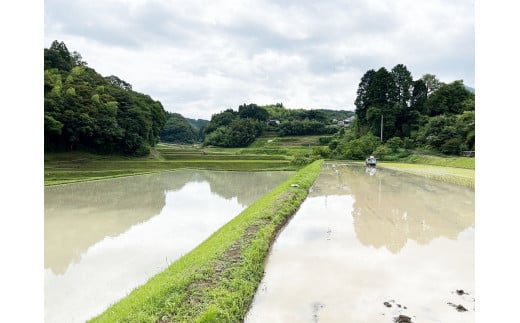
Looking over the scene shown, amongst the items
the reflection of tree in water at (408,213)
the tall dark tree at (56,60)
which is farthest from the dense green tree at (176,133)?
the reflection of tree in water at (408,213)

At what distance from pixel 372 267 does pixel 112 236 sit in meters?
6.46

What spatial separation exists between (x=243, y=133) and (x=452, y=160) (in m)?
45.9

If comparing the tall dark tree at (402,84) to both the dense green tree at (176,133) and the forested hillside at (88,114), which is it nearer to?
the forested hillside at (88,114)

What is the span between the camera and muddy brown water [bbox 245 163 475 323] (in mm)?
4375

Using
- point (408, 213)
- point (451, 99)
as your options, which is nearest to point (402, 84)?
point (451, 99)

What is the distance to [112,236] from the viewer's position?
8766 mm

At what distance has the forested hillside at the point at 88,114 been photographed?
31.0m

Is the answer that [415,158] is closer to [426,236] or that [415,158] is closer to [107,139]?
[426,236]

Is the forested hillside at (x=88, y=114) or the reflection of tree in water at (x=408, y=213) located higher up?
the forested hillside at (x=88, y=114)

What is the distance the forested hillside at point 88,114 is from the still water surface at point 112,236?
1642 centimetres

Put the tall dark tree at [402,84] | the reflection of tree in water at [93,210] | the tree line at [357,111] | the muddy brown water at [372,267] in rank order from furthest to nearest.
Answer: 1. the tall dark tree at [402,84]
2. the tree line at [357,111]
3. the reflection of tree in water at [93,210]
4. the muddy brown water at [372,267]

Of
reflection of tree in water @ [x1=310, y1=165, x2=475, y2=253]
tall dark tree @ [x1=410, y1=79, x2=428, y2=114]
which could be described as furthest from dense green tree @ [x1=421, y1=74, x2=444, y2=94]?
reflection of tree in water @ [x1=310, y1=165, x2=475, y2=253]

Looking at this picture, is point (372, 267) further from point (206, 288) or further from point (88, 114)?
point (88, 114)

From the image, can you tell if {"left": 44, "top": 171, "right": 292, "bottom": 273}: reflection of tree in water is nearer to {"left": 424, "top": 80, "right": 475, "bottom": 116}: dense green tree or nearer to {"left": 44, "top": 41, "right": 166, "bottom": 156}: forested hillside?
{"left": 44, "top": 41, "right": 166, "bottom": 156}: forested hillside
